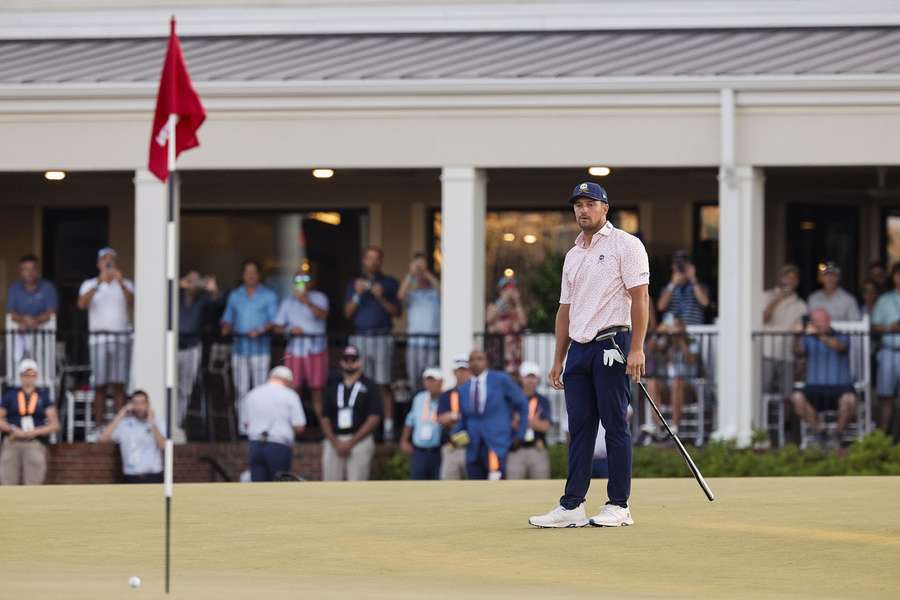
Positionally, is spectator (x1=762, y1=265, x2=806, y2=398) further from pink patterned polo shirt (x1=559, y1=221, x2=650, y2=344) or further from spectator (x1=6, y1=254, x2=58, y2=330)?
pink patterned polo shirt (x1=559, y1=221, x2=650, y2=344)

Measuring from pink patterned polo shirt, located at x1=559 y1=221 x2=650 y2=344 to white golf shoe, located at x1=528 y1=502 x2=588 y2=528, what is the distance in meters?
0.89

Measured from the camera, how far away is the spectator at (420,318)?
18781 mm

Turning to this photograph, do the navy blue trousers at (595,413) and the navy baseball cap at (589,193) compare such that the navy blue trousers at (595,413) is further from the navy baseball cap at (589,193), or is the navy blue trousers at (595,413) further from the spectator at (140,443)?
the spectator at (140,443)

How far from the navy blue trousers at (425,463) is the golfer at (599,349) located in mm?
7849

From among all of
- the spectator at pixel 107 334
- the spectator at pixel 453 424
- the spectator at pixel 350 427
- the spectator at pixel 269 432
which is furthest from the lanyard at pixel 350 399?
the spectator at pixel 107 334

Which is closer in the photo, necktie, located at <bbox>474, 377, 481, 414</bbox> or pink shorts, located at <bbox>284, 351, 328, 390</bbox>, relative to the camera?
necktie, located at <bbox>474, 377, 481, 414</bbox>

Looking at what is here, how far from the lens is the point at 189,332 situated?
1909 cm

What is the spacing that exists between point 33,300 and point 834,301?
8436 millimetres

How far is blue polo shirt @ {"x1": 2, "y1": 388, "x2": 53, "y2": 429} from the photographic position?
698 inches

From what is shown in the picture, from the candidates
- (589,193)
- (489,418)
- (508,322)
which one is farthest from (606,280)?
(508,322)

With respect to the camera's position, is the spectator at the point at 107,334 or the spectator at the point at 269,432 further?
the spectator at the point at 107,334

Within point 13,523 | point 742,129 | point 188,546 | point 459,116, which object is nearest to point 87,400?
point 459,116

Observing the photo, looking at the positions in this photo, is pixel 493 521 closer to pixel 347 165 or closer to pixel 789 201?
pixel 347 165

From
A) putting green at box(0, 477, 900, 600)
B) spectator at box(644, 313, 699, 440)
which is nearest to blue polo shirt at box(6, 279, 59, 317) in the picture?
spectator at box(644, 313, 699, 440)
